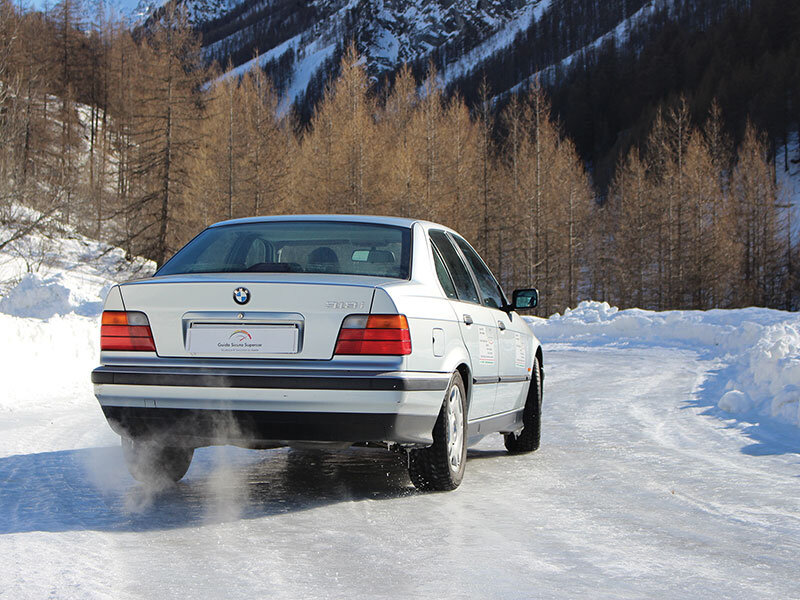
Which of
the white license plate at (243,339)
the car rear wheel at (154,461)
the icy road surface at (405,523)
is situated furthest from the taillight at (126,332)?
the icy road surface at (405,523)

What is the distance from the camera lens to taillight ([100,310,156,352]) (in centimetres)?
457

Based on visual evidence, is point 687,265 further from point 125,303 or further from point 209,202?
point 125,303

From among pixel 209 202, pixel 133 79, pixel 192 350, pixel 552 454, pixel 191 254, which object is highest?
pixel 133 79

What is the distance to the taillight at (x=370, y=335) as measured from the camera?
4367 mm

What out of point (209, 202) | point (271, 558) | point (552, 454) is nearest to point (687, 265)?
point (209, 202)

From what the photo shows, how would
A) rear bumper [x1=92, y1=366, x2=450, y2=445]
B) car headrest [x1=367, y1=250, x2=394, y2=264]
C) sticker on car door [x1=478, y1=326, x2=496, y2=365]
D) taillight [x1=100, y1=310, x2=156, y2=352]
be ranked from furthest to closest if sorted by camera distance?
sticker on car door [x1=478, y1=326, x2=496, y2=365], car headrest [x1=367, y1=250, x2=394, y2=264], taillight [x1=100, y1=310, x2=156, y2=352], rear bumper [x1=92, y1=366, x2=450, y2=445]

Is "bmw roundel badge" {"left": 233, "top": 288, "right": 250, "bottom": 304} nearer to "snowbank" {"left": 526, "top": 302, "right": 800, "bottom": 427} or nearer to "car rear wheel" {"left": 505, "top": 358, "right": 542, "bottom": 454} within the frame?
"car rear wheel" {"left": 505, "top": 358, "right": 542, "bottom": 454}

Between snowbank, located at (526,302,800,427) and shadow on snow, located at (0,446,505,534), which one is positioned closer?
shadow on snow, located at (0,446,505,534)

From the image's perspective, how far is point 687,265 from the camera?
170 feet

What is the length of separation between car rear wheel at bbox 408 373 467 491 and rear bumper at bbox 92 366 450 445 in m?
0.33

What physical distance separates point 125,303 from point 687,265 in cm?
5081

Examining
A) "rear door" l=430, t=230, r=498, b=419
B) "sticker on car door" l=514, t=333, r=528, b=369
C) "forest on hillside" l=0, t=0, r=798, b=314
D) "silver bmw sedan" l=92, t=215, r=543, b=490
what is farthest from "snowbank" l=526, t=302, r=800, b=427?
"forest on hillside" l=0, t=0, r=798, b=314

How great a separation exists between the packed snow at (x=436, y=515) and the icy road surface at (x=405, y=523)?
0.6 inches

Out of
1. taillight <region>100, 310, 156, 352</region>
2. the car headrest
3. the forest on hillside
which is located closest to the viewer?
taillight <region>100, 310, 156, 352</region>
